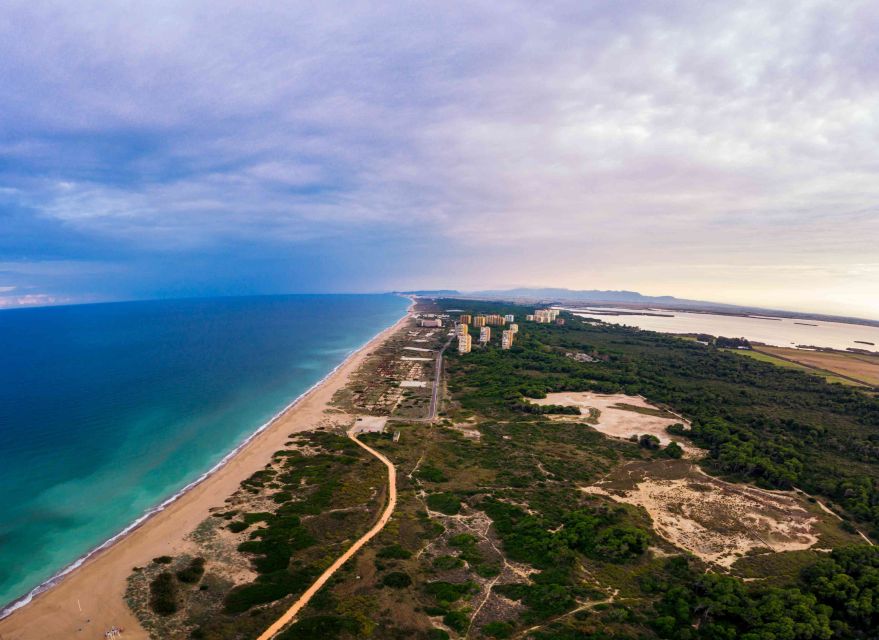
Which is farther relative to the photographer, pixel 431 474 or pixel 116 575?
pixel 431 474

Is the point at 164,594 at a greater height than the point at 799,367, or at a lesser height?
lesser

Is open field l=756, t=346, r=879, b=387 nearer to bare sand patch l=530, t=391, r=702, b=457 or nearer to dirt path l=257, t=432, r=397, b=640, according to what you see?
bare sand patch l=530, t=391, r=702, b=457

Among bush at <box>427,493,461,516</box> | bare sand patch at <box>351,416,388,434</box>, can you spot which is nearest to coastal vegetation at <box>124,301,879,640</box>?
bush at <box>427,493,461,516</box>

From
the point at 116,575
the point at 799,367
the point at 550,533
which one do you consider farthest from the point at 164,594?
the point at 799,367

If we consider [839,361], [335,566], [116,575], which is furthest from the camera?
[839,361]

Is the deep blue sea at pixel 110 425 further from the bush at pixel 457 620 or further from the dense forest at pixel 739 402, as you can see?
the dense forest at pixel 739 402

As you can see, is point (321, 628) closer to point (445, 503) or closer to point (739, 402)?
point (445, 503)
